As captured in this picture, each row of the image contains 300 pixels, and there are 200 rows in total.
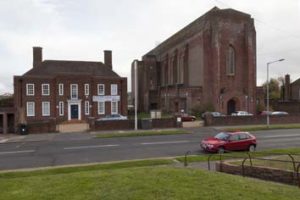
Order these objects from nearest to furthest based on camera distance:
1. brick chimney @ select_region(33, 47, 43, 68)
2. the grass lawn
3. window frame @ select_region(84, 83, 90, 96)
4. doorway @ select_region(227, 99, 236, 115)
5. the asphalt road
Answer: the grass lawn < the asphalt road < window frame @ select_region(84, 83, 90, 96) < brick chimney @ select_region(33, 47, 43, 68) < doorway @ select_region(227, 99, 236, 115)

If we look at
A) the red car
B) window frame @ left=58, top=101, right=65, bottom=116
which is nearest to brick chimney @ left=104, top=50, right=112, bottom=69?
window frame @ left=58, top=101, right=65, bottom=116

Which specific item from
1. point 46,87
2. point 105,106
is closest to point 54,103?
point 46,87

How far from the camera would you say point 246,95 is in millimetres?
62250

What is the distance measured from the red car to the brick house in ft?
99.8

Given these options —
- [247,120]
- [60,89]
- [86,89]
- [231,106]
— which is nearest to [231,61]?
[231,106]

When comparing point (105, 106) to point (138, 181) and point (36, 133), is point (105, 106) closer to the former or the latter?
point (36, 133)

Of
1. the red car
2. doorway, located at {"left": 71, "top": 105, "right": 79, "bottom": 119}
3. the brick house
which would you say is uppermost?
the brick house

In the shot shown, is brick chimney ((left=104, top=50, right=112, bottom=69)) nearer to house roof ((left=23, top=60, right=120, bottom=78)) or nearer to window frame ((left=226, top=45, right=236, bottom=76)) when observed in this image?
house roof ((left=23, top=60, right=120, bottom=78))

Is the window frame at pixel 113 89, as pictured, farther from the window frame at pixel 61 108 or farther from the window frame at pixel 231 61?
the window frame at pixel 231 61

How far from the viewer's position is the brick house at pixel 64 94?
53.1 m

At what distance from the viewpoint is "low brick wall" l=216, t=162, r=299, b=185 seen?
12.6 metres

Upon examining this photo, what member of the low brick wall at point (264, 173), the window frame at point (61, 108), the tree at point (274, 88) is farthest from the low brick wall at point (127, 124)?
the tree at point (274, 88)

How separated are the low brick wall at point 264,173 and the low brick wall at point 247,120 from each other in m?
33.2

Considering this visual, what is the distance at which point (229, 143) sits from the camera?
85.9 feet
